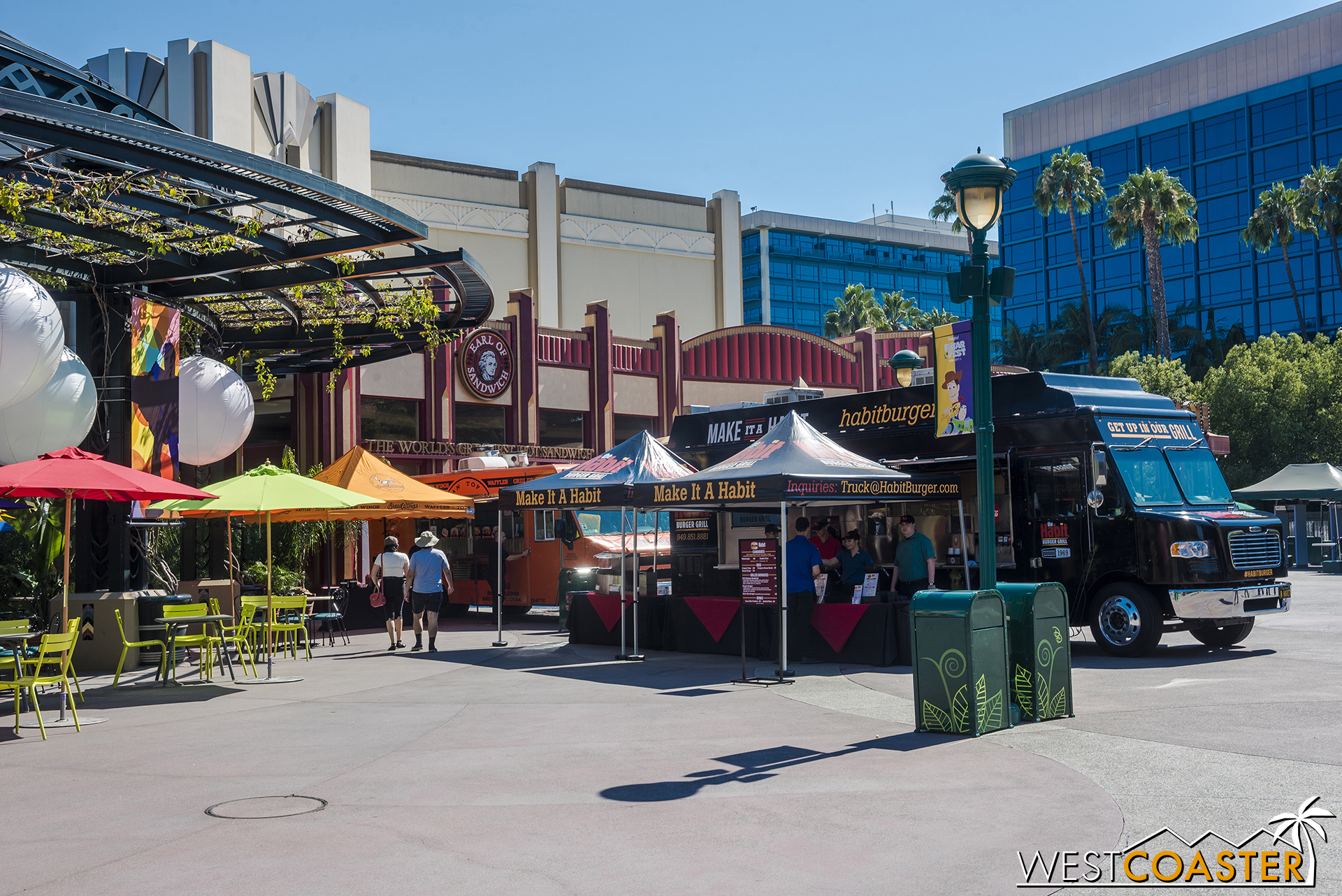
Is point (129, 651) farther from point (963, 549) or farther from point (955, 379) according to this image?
point (963, 549)

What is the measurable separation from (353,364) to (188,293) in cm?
832

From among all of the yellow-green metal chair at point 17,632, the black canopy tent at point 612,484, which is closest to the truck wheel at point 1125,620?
the black canopy tent at point 612,484

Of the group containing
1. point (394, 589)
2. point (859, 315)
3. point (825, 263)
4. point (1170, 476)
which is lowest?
point (394, 589)

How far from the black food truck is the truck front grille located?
17mm

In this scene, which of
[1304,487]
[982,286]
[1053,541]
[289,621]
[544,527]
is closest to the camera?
[982,286]

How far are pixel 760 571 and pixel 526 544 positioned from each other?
31.3ft

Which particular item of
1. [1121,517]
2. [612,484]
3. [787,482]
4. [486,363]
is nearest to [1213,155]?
[486,363]

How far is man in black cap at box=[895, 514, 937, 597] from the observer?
15.8 m

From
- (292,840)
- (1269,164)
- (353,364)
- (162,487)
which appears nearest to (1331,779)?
(292,840)

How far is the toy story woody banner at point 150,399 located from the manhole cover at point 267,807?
29.7 feet

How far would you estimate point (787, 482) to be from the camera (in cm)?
1373

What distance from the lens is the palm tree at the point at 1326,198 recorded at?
53031 millimetres

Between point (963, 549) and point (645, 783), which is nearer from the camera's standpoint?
point (645, 783)

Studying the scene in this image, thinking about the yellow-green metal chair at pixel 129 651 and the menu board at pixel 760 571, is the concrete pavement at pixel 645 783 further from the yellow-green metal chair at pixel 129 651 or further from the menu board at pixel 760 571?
the menu board at pixel 760 571
